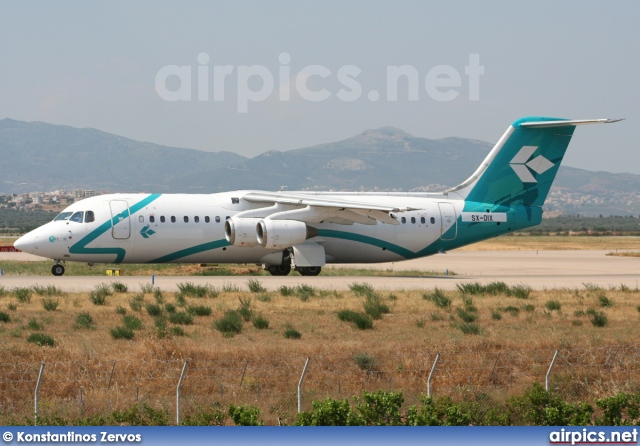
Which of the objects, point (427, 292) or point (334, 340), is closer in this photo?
point (334, 340)

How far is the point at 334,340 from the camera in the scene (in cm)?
2402

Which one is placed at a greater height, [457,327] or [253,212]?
[253,212]

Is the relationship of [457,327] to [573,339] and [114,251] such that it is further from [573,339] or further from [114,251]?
[114,251]

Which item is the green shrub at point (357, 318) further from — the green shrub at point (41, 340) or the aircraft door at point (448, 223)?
the aircraft door at point (448, 223)

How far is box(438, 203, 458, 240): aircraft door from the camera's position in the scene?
4484 centimetres

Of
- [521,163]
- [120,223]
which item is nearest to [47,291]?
[120,223]

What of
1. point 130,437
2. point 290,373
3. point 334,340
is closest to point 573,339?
point 334,340

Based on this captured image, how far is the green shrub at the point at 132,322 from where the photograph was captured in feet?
82.4

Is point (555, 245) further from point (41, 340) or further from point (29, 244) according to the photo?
point (41, 340)

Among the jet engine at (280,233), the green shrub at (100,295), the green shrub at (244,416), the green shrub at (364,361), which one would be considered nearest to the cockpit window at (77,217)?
the jet engine at (280,233)

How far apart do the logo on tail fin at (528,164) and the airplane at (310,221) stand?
0.15ft

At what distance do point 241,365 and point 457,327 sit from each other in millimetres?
7682

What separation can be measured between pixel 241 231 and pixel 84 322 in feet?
51.1

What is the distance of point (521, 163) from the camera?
45625 mm
